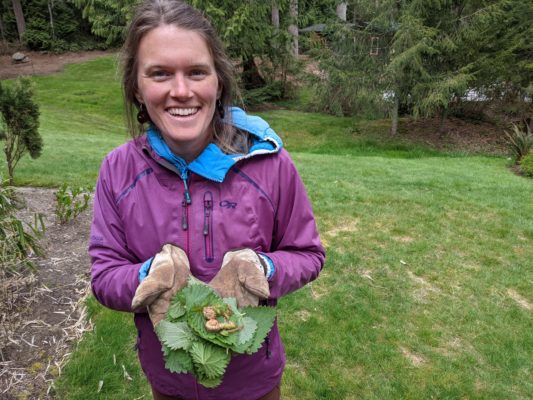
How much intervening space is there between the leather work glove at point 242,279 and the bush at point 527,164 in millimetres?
11151

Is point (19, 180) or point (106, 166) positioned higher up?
point (106, 166)

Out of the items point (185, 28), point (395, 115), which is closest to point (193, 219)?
point (185, 28)

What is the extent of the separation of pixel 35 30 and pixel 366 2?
84.5ft

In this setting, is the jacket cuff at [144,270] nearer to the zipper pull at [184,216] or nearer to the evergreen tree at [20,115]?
the zipper pull at [184,216]

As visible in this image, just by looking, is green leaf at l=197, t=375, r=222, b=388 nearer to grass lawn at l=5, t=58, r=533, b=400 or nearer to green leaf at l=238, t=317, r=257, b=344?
green leaf at l=238, t=317, r=257, b=344


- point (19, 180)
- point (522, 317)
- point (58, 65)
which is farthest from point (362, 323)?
point (58, 65)

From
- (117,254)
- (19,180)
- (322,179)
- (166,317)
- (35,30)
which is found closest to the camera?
(166,317)

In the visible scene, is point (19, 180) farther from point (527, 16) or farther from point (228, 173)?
point (527, 16)

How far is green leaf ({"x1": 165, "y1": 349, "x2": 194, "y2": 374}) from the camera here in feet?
5.14

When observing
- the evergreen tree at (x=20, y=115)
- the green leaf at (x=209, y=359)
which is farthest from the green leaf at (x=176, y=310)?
the evergreen tree at (x=20, y=115)

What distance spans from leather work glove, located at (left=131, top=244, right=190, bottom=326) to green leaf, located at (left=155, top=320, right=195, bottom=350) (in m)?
0.05

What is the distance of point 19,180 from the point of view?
722 centimetres

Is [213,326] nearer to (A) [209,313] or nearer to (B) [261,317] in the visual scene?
(A) [209,313]

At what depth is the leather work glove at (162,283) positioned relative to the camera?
154 cm
